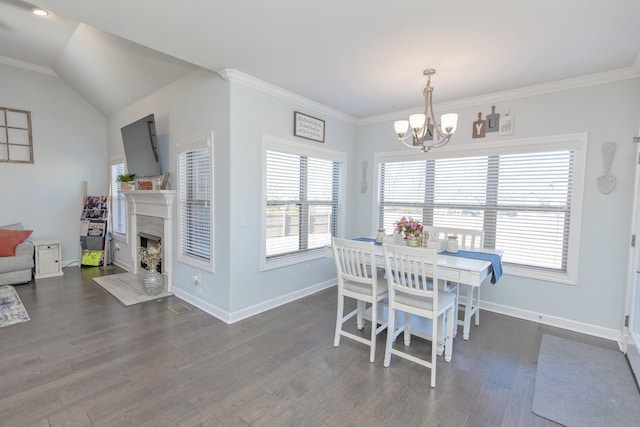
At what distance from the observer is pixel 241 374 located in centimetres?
236

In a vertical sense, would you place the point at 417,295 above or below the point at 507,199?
below

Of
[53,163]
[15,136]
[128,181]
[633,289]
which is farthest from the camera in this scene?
[53,163]

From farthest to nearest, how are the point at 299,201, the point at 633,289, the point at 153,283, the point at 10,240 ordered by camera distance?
the point at 10,240, the point at 299,201, the point at 153,283, the point at 633,289

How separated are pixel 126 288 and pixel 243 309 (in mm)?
2097

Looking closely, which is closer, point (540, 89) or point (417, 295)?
point (417, 295)

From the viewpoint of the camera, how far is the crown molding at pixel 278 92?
3.12m

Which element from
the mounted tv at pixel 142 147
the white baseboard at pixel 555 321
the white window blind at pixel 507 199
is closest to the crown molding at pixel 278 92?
the white window blind at pixel 507 199

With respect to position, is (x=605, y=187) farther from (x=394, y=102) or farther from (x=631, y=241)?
(x=394, y=102)

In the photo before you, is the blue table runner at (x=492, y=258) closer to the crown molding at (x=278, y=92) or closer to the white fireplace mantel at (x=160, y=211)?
the crown molding at (x=278, y=92)

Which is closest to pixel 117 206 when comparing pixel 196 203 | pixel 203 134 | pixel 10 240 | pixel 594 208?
pixel 10 240

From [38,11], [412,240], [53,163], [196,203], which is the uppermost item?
[38,11]

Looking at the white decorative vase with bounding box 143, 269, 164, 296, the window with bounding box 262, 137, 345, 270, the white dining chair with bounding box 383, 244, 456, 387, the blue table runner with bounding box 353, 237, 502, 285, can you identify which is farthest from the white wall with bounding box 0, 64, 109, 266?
the blue table runner with bounding box 353, 237, 502, 285

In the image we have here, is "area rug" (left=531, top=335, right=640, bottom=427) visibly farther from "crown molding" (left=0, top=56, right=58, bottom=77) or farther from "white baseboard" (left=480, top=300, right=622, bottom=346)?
"crown molding" (left=0, top=56, right=58, bottom=77)

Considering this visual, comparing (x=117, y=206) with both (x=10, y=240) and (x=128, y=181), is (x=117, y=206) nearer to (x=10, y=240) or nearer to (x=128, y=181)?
(x=128, y=181)
